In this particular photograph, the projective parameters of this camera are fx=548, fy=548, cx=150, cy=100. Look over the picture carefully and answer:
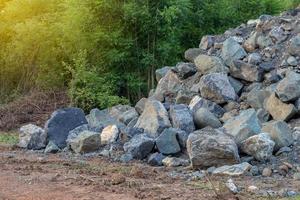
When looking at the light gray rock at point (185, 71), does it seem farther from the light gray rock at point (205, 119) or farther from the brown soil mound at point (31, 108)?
the brown soil mound at point (31, 108)

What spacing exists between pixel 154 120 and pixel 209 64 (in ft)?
6.46

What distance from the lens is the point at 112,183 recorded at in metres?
5.60

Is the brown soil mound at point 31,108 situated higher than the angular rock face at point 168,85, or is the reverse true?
the angular rock face at point 168,85

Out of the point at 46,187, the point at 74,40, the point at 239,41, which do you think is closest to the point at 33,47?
the point at 74,40

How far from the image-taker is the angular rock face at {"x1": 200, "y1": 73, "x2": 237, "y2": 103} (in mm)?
8516

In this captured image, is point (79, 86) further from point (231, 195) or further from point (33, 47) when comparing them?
point (231, 195)

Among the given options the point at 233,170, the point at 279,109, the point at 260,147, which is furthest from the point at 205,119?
the point at 233,170

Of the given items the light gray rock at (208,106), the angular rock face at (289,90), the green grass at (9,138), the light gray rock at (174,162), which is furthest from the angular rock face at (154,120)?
the green grass at (9,138)

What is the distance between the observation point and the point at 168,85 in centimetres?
996

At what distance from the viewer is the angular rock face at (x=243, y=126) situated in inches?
274

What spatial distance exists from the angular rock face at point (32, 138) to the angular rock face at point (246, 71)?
127 inches

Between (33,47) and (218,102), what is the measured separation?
6.69 meters

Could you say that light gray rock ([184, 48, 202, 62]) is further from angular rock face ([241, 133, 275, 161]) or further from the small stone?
the small stone

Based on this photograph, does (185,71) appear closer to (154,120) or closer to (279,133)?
(154,120)
